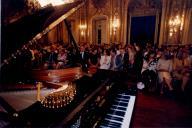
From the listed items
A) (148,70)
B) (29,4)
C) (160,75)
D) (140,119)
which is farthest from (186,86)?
(29,4)

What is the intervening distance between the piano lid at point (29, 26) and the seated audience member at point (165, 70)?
11.6ft

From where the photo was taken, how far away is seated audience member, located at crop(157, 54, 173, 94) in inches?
202

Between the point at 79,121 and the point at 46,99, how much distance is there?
521 mm

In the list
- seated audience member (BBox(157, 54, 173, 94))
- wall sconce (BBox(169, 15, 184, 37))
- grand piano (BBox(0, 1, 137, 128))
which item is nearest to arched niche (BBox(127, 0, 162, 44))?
wall sconce (BBox(169, 15, 184, 37))

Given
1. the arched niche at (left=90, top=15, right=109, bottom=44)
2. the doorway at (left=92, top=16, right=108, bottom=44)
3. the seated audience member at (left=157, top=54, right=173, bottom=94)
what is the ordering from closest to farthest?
the seated audience member at (left=157, top=54, right=173, bottom=94), the arched niche at (left=90, top=15, right=109, bottom=44), the doorway at (left=92, top=16, right=108, bottom=44)

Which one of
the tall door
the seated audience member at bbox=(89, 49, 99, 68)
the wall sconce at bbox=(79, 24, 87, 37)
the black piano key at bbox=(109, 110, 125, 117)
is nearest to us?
the black piano key at bbox=(109, 110, 125, 117)

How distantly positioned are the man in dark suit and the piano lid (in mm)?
3732

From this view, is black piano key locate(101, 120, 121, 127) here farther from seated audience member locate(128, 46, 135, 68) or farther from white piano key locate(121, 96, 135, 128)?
seated audience member locate(128, 46, 135, 68)

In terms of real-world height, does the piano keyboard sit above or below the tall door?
below

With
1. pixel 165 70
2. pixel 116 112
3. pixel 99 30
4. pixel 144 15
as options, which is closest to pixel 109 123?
pixel 116 112

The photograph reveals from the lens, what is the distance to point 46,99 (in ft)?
6.09

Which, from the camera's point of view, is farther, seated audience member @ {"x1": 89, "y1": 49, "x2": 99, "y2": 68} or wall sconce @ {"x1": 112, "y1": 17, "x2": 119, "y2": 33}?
wall sconce @ {"x1": 112, "y1": 17, "x2": 119, "y2": 33}

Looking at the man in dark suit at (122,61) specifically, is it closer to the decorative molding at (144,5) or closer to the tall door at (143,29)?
the tall door at (143,29)

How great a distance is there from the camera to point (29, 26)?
2295mm
